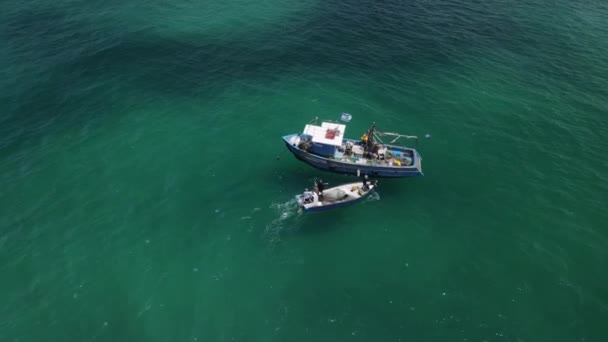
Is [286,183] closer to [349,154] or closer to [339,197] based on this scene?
[339,197]

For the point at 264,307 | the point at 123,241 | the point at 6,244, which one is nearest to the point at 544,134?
the point at 264,307

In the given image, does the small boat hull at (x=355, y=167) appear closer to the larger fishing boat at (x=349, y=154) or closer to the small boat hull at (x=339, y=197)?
the larger fishing boat at (x=349, y=154)

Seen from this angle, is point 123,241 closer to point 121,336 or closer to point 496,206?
point 121,336

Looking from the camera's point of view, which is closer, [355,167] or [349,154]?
[355,167]

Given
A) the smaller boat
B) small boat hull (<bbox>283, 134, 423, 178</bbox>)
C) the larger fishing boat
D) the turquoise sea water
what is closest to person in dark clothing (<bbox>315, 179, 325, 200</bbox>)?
the smaller boat

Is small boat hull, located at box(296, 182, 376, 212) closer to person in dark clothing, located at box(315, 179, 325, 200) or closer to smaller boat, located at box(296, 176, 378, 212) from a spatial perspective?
smaller boat, located at box(296, 176, 378, 212)

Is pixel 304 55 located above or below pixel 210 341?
above

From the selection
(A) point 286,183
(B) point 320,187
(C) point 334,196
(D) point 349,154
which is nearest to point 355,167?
(D) point 349,154
